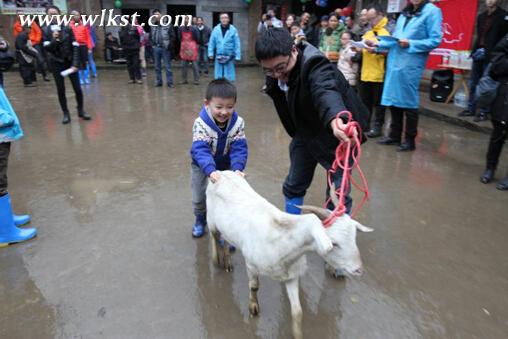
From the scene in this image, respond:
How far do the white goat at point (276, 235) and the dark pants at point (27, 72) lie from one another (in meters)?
10.7

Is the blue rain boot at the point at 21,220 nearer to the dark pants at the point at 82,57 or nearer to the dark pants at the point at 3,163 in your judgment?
the dark pants at the point at 3,163

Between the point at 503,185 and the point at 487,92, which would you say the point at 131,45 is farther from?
the point at 503,185

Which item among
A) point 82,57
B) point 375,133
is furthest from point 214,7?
point 375,133

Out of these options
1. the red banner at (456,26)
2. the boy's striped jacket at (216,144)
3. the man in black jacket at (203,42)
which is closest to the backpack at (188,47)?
the man in black jacket at (203,42)

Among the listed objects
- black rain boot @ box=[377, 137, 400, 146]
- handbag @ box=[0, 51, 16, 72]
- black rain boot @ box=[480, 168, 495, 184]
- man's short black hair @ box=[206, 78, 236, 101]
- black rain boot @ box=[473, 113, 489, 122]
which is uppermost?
handbag @ box=[0, 51, 16, 72]

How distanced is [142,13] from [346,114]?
57.7 feet

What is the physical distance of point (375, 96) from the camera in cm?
655

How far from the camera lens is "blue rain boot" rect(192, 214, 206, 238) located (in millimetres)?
3500

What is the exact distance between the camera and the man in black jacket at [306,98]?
7.84 ft

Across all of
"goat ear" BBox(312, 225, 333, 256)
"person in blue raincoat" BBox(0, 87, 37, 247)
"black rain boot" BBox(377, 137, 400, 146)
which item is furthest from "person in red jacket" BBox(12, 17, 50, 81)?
"goat ear" BBox(312, 225, 333, 256)

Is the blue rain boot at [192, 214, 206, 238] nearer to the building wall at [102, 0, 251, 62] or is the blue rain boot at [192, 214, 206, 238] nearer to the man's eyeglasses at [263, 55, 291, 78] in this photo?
the man's eyeglasses at [263, 55, 291, 78]

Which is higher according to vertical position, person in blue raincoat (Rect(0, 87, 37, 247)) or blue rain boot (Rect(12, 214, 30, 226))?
person in blue raincoat (Rect(0, 87, 37, 247))

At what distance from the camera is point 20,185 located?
179 inches

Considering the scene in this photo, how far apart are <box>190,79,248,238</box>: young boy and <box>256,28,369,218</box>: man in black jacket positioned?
340mm
